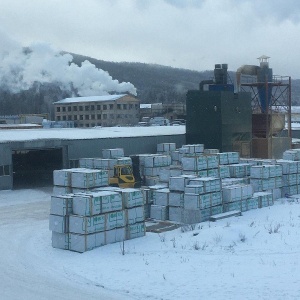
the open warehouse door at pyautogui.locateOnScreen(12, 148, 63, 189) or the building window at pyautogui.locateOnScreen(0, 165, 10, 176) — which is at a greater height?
the building window at pyautogui.locateOnScreen(0, 165, 10, 176)

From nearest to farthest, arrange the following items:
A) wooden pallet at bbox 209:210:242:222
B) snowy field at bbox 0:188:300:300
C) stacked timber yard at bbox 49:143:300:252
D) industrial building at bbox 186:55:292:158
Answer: snowy field at bbox 0:188:300:300
stacked timber yard at bbox 49:143:300:252
wooden pallet at bbox 209:210:242:222
industrial building at bbox 186:55:292:158

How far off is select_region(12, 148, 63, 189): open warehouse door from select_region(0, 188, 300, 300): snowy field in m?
21.8

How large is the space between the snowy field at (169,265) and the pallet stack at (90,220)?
0.39 metres

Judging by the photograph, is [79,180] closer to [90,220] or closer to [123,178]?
[90,220]

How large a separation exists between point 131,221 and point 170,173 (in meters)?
10.0

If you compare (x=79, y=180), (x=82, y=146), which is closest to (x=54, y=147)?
(x=82, y=146)

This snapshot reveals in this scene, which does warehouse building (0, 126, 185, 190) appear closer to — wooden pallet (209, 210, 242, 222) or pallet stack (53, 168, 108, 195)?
pallet stack (53, 168, 108, 195)

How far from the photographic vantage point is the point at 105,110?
319ft

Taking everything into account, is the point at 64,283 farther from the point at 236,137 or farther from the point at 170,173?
the point at 236,137

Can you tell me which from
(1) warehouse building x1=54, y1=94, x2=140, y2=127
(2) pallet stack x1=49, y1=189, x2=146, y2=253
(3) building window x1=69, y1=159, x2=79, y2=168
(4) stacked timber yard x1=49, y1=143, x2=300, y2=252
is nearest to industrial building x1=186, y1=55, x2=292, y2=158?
(4) stacked timber yard x1=49, y1=143, x2=300, y2=252

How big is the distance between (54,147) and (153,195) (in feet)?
46.0

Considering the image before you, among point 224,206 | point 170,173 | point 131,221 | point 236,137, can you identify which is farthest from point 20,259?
point 236,137

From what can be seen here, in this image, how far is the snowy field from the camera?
1397 cm

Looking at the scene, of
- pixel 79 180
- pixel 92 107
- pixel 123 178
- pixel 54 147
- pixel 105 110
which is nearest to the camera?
pixel 79 180
